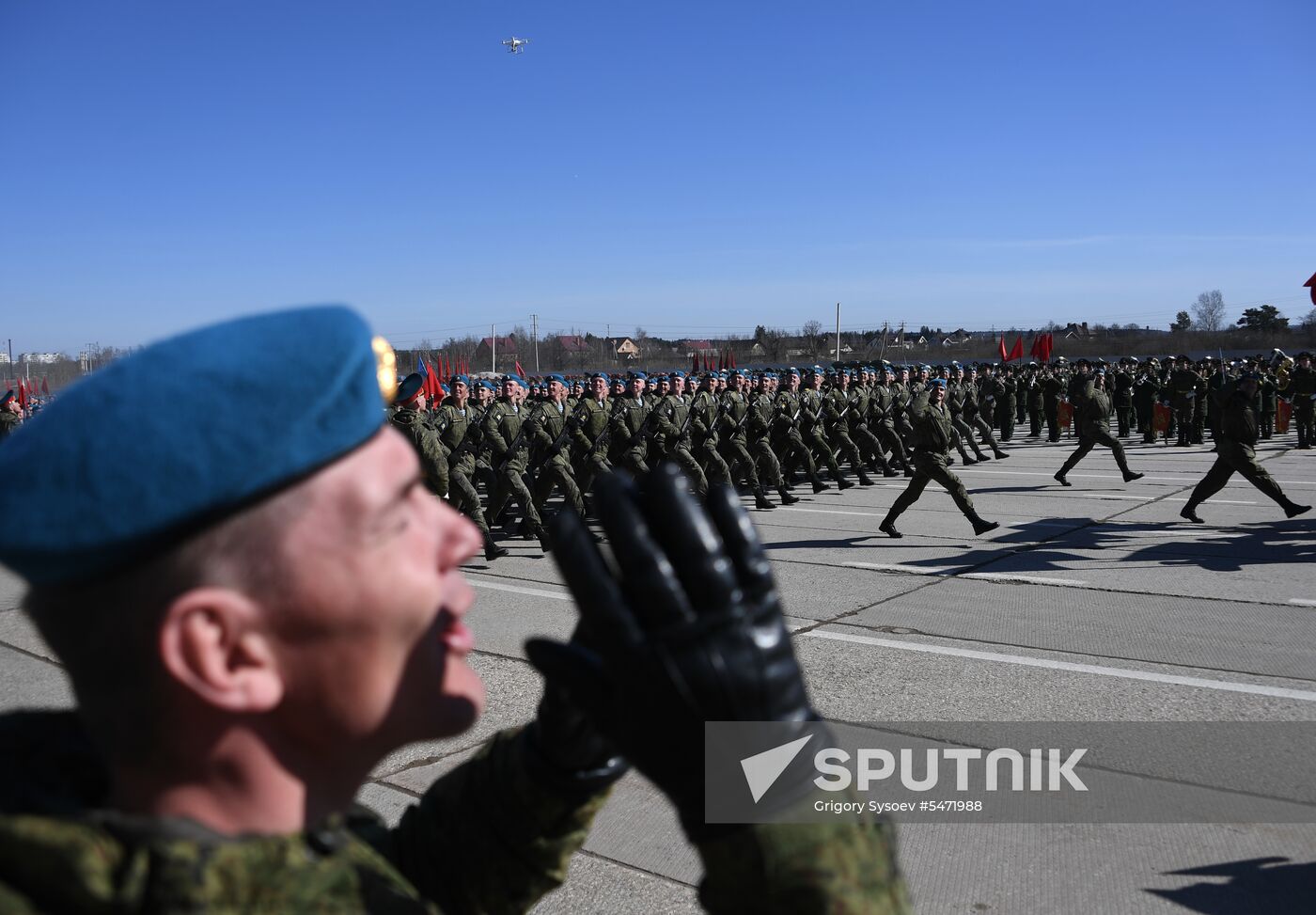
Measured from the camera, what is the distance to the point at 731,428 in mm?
14984

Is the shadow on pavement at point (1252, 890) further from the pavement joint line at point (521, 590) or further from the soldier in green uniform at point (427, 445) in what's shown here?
the soldier in green uniform at point (427, 445)

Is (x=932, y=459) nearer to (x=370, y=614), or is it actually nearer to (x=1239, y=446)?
(x=1239, y=446)

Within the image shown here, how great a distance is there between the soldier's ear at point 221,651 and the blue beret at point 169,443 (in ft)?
0.21

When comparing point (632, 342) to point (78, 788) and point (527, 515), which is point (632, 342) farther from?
point (78, 788)

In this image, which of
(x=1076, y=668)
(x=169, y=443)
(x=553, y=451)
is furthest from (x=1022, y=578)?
(x=169, y=443)

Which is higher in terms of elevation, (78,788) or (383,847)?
(78,788)

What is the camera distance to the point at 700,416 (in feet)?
47.7

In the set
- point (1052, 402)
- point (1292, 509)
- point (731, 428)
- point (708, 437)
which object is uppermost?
point (1052, 402)

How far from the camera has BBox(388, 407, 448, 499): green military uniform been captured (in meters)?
10.4

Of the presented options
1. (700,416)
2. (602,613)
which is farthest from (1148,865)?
(700,416)

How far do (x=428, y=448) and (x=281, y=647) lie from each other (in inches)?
385

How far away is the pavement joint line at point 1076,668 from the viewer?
5445mm

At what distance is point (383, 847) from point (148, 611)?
538mm

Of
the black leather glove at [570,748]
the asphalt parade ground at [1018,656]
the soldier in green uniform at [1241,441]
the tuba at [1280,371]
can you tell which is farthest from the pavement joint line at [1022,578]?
the tuba at [1280,371]
